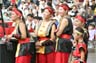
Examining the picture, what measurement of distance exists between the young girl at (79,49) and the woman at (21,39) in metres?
0.95

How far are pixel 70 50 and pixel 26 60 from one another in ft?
3.03

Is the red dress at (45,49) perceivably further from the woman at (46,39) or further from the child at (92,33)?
the child at (92,33)

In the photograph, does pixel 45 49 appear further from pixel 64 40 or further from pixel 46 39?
pixel 64 40

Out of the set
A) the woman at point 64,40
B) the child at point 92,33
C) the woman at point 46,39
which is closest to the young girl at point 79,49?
the woman at point 64,40

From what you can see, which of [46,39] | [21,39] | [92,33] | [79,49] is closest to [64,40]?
[46,39]

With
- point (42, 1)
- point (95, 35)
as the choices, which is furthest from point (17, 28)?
point (42, 1)

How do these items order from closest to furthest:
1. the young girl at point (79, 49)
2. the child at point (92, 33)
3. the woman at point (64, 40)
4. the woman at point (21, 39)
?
the young girl at point (79, 49)
the woman at point (21, 39)
the woman at point (64, 40)
the child at point (92, 33)

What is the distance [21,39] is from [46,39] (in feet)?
1.65

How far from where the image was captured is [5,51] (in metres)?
7.25

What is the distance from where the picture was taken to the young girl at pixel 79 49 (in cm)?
621

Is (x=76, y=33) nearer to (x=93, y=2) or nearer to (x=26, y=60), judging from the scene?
(x=26, y=60)

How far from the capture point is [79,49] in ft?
20.5

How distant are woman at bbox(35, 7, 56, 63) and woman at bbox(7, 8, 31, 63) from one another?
0.27 metres

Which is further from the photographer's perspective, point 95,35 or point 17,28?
point 95,35
